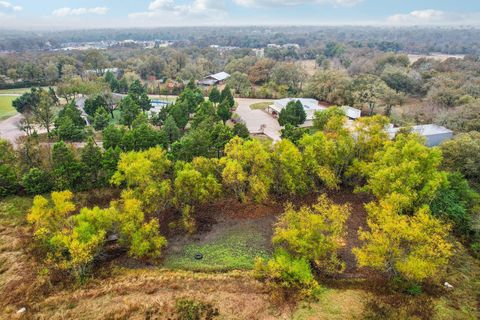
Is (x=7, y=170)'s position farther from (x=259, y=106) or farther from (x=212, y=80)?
(x=212, y=80)

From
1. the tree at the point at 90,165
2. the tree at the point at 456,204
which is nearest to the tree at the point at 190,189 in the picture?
the tree at the point at 90,165

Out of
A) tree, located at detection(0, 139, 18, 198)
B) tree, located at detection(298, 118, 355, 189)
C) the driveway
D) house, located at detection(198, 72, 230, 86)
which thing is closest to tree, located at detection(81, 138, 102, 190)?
tree, located at detection(0, 139, 18, 198)

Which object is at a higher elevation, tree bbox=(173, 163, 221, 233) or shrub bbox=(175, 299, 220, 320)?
tree bbox=(173, 163, 221, 233)

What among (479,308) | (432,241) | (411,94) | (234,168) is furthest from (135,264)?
(411,94)

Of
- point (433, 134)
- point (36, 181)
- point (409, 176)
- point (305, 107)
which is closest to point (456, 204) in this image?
point (409, 176)

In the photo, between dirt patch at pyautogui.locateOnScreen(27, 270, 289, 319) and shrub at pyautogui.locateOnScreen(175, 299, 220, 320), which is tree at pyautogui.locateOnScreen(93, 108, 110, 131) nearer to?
dirt patch at pyautogui.locateOnScreen(27, 270, 289, 319)

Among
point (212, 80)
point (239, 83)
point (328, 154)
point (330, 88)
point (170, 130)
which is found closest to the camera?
point (328, 154)

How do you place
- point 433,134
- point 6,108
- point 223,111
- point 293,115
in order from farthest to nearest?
point 6,108 < point 223,111 < point 293,115 < point 433,134
